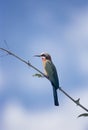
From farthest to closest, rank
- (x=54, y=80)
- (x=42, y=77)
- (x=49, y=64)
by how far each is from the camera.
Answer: (x=49, y=64), (x=54, y=80), (x=42, y=77)

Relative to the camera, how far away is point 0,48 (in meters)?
5.73

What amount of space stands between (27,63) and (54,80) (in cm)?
265

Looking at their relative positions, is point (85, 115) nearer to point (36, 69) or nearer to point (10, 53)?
point (36, 69)

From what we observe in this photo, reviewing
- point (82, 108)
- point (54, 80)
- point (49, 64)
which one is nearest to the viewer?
point (82, 108)

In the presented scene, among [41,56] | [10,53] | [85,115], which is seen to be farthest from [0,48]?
[41,56]

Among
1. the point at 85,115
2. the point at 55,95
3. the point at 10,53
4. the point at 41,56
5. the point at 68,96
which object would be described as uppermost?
the point at 10,53

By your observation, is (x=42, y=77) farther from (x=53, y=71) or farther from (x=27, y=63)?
(x=53, y=71)

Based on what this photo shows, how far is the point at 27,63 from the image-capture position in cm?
559

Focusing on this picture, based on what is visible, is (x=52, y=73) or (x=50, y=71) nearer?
(x=52, y=73)

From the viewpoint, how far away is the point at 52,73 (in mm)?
8695

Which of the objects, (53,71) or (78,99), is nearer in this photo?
(78,99)

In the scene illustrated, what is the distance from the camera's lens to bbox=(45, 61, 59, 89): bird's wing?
7.80 metres

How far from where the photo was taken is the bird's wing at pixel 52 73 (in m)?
7.80

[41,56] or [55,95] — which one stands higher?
[41,56]
